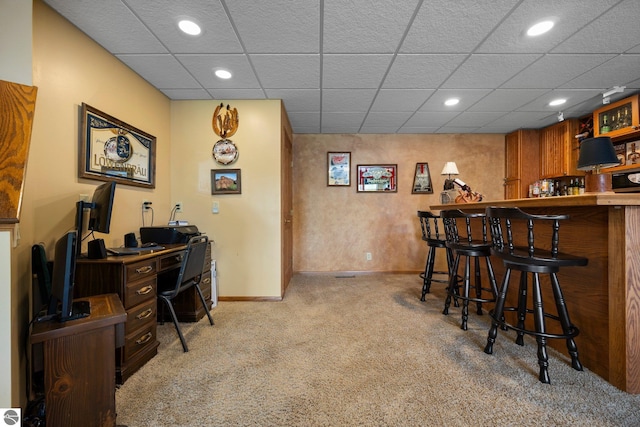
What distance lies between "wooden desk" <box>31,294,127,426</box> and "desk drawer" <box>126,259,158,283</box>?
1.68 feet

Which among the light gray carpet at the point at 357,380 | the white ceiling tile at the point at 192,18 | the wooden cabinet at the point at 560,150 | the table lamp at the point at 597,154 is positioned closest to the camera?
the light gray carpet at the point at 357,380

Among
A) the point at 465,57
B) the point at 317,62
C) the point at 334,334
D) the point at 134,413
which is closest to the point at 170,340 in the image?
the point at 134,413

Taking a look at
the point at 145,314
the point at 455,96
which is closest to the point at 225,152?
the point at 145,314

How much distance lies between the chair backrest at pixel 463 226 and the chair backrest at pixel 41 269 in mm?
2929

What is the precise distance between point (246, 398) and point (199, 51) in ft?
8.44

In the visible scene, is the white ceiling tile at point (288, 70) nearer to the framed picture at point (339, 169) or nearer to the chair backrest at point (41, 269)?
the framed picture at point (339, 169)

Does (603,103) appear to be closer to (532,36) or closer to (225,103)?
(532,36)

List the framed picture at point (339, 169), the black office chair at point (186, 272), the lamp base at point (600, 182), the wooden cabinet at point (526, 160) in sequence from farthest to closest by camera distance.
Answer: the framed picture at point (339, 169), the wooden cabinet at point (526, 160), the black office chair at point (186, 272), the lamp base at point (600, 182)

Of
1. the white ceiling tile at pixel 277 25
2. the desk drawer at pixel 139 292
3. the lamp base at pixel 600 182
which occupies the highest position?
the white ceiling tile at pixel 277 25

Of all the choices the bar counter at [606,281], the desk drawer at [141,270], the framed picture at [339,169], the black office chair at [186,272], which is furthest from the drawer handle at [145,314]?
the framed picture at [339,169]

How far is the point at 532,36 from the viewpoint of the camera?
201 cm

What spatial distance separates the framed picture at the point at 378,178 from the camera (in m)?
4.47

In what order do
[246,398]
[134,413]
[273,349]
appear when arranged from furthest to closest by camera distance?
[273,349] < [246,398] < [134,413]

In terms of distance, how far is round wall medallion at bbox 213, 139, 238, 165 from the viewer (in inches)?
122
